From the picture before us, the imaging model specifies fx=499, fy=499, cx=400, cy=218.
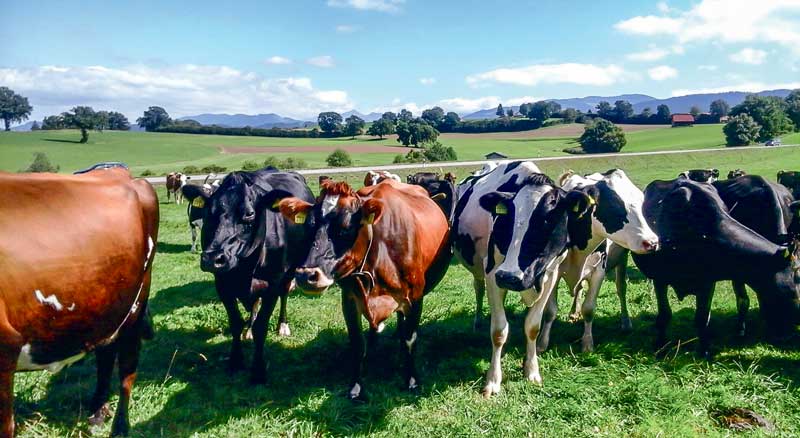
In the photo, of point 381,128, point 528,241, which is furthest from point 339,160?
point 528,241

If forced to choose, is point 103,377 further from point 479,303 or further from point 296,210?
point 479,303

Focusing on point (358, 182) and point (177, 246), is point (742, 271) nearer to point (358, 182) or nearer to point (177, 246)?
point (177, 246)

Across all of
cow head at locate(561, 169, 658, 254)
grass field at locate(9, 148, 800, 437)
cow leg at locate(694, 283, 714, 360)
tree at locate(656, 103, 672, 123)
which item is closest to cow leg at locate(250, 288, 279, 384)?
grass field at locate(9, 148, 800, 437)

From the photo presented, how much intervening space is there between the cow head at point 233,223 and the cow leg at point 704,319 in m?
5.27

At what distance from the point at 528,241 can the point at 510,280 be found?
479mm

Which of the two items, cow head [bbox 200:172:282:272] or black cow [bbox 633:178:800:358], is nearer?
cow head [bbox 200:172:282:272]

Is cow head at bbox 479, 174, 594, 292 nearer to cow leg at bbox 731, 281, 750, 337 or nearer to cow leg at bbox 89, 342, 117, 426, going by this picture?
cow leg at bbox 731, 281, 750, 337

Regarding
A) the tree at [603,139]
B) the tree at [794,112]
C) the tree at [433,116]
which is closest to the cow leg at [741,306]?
the tree at [603,139]

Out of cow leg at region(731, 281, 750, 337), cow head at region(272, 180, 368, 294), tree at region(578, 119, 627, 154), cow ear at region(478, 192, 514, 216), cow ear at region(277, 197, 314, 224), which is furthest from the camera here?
tree at region(578, 119, 627, 154)

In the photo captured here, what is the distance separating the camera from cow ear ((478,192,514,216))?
531cm

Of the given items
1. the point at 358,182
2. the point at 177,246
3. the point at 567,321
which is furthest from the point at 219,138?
the point at 567,321

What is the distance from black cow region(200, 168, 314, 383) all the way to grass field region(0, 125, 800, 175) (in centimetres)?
4331

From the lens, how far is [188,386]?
5688 mm

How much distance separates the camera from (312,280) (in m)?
4.54
